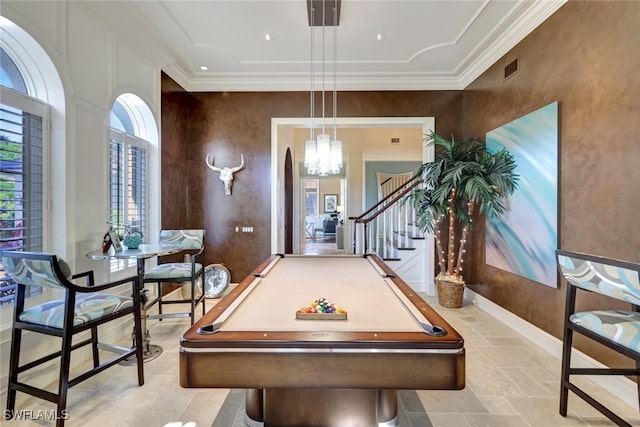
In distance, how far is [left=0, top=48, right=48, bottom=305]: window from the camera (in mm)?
2102

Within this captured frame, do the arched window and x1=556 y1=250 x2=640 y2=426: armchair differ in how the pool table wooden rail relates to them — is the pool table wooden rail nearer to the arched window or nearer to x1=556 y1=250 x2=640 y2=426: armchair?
x1=556 y1=250 x2=640 y2=426: armchair

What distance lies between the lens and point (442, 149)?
454 cm

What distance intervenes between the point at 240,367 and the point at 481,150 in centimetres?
394

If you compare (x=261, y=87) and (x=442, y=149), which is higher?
(x=261, y=87)

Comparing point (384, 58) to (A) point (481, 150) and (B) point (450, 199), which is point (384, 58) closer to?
(A) point (481, 150)

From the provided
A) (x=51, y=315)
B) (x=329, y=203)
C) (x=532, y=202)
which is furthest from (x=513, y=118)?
(x=329, y=203)

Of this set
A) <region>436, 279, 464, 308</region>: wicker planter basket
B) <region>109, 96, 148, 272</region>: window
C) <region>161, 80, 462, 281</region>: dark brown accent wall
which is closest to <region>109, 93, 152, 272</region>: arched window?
<region>109, 96, 148, 272</region>: window

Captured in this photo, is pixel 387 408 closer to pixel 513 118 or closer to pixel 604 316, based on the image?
pixel 604 316

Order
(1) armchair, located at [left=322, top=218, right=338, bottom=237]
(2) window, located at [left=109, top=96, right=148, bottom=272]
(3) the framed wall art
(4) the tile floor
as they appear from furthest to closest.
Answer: (3) the framed wall art
(1) armchair, located at [left=322, top=218, right=338, bottom=237]
(2) window, located at [left=109, top=96, right=148, bottom=272]
(4) the tile floor

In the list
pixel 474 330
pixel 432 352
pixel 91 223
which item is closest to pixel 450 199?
pixel 474 330

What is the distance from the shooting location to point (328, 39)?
349cm

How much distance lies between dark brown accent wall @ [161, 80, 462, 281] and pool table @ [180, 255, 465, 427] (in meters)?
3.12

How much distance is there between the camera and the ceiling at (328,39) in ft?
9.61

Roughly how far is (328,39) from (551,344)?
3970 millimetres
